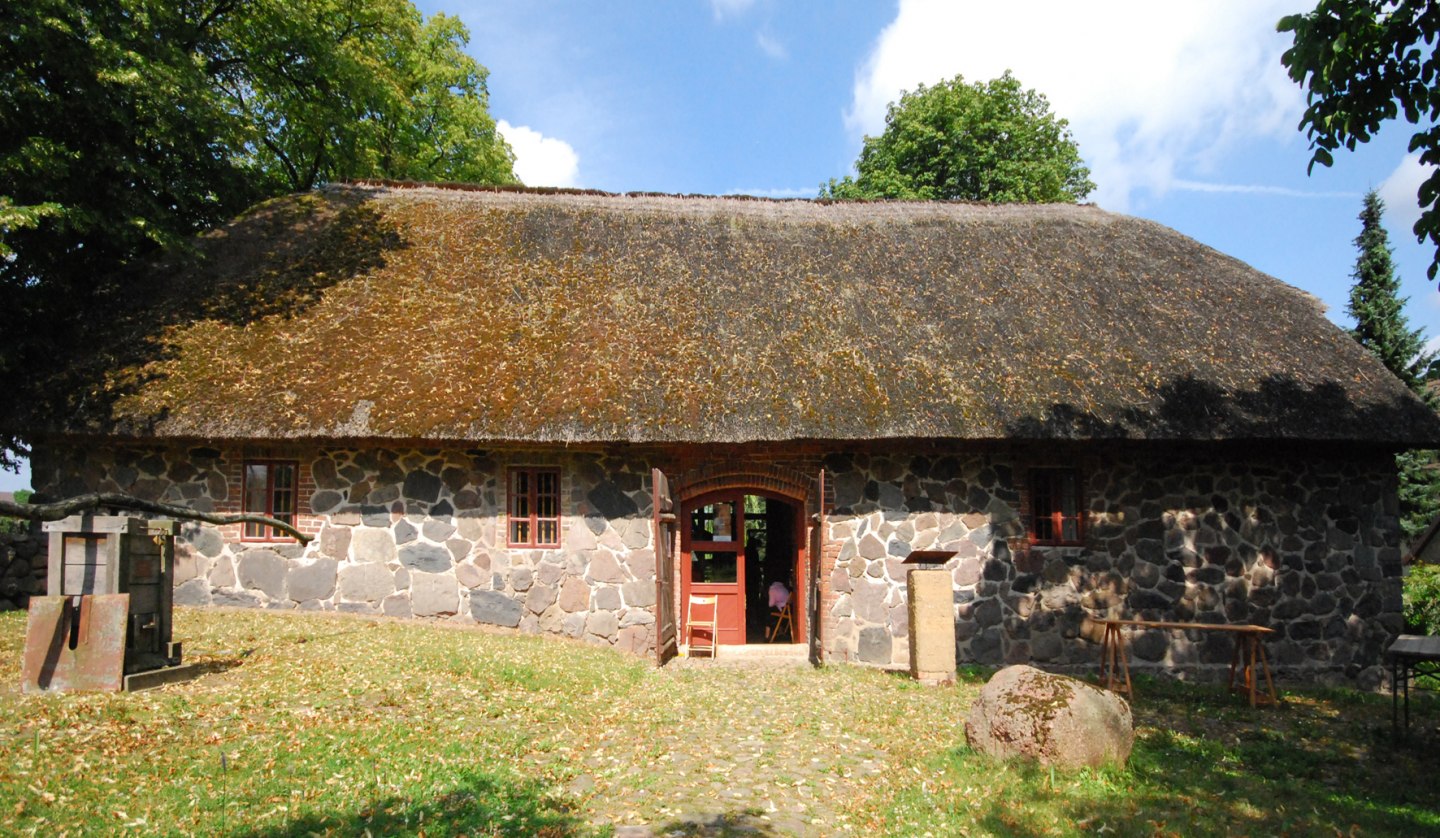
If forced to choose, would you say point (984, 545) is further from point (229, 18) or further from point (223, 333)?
point (229, 18)

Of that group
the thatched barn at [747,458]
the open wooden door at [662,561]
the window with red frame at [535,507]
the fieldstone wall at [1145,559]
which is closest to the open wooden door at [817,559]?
the thatched barn at [747,458]

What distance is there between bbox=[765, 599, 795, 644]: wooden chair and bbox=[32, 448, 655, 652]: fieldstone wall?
3.04m

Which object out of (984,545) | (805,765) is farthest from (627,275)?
(805,765)

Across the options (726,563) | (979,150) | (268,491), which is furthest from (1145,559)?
(979,150)

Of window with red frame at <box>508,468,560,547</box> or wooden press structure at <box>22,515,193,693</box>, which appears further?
window with red frame at <box>508,468,560,547</box>

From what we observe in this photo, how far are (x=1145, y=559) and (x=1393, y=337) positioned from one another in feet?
44.1

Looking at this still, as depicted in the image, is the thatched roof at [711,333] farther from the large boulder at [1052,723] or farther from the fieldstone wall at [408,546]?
the large boulder at [1052,723]

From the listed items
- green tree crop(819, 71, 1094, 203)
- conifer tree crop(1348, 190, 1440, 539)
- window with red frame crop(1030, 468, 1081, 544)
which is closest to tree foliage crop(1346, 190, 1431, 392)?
conifer tree crop(1348, 190, 1440, 539)

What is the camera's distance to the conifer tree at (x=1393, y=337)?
20859 millimetres

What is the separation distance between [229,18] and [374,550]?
37.2ft

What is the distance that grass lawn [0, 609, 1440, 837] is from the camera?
532 cm

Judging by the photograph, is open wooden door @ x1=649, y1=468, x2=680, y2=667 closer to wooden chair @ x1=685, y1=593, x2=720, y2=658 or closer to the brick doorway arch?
the brick doorway arch

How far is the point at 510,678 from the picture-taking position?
8945mm

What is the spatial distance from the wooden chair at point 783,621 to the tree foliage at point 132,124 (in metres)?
9.82
